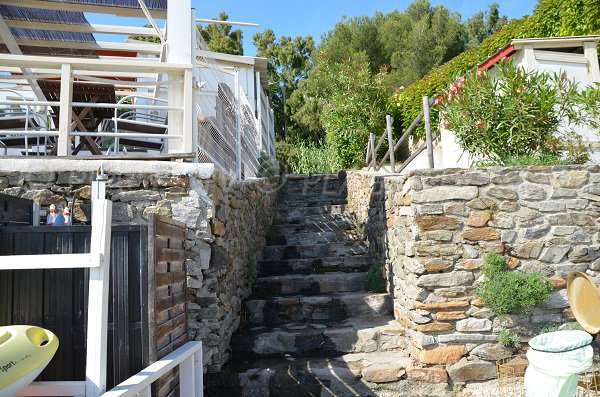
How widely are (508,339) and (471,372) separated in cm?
41

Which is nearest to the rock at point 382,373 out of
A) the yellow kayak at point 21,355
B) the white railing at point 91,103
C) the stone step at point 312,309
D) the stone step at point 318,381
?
the stone step at point 318,381

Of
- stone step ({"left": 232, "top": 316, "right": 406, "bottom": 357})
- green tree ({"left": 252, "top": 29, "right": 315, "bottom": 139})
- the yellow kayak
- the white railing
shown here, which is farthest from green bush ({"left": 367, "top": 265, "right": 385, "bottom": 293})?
green tree ({"left": 252, "top": 29, "right": 315, "bottom": 139})

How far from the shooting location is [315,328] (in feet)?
15.4

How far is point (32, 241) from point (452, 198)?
3.14m

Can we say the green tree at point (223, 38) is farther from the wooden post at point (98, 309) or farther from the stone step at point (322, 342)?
the wooden post at point (98, 309)

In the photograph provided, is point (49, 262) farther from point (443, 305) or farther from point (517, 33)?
point (517, 33)

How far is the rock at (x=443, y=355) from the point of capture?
4.00 m

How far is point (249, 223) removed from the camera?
573 cm

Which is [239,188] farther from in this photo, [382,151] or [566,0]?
[566,0]

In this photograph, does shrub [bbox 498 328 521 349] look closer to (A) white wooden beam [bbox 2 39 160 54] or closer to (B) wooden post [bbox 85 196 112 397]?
(B) wooden post [bbox 85 196 112 397]

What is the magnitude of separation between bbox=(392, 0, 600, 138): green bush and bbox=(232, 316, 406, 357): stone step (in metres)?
4.10

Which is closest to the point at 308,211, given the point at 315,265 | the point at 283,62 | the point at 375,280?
the point at 315,265

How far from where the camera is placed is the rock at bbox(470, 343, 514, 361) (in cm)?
404

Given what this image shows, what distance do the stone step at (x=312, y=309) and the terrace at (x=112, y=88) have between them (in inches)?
58.5
